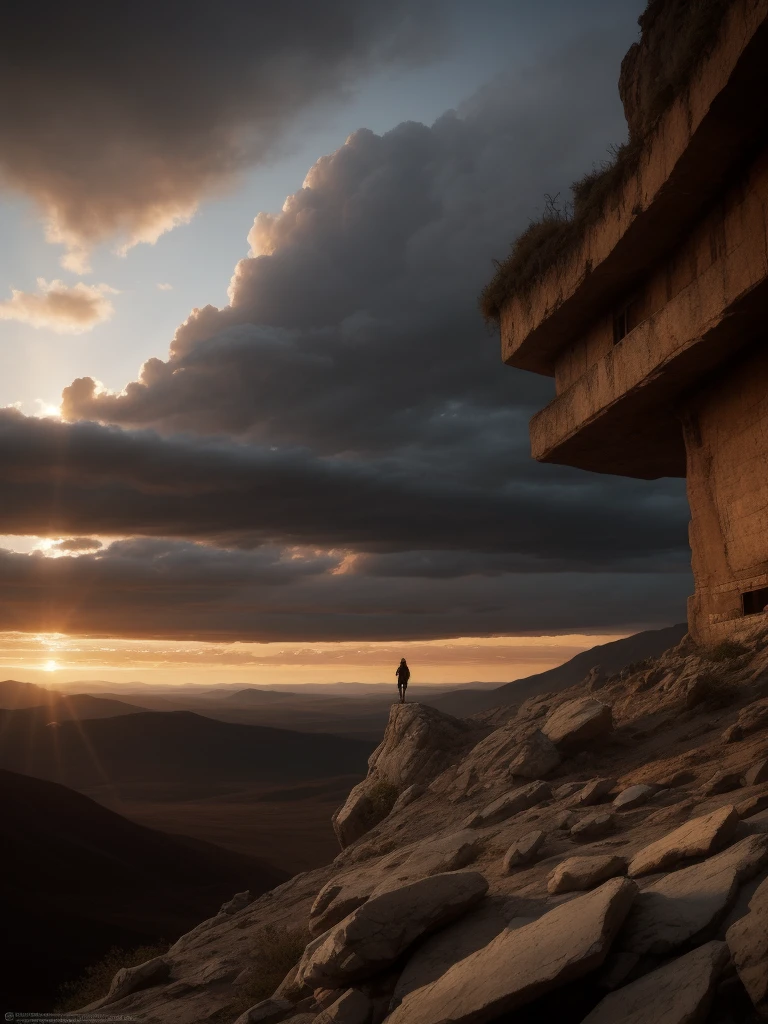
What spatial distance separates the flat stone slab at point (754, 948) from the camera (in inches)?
132

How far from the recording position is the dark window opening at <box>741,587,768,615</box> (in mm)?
11234

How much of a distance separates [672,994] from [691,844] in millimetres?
1601

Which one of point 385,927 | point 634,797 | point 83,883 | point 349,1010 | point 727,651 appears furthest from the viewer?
point 83,883

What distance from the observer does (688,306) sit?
34.1ft

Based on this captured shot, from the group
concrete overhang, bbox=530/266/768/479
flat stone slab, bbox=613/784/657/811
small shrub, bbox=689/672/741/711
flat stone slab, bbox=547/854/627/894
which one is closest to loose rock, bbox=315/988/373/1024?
flat stone slab, bbox=547/854/627/894

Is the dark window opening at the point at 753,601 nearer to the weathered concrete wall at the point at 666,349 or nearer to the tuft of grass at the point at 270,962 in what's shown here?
the weathered concrete wall at the point at 666,349

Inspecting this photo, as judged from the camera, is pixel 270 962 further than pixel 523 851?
Yes

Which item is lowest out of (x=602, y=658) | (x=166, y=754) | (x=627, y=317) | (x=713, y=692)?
(x=166, y=754)

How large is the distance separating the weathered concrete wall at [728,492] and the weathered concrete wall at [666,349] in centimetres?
47

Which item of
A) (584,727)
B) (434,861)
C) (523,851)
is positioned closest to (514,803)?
(584,727)

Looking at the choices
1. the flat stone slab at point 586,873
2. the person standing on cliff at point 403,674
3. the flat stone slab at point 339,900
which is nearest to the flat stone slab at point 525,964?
the flat stone slab at point 586,873

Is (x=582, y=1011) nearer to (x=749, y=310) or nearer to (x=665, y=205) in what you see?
(x=749, y=310)

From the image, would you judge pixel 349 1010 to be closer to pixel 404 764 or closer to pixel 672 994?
pixel 672 994

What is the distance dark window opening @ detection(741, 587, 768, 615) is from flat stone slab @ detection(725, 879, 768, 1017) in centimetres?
823
